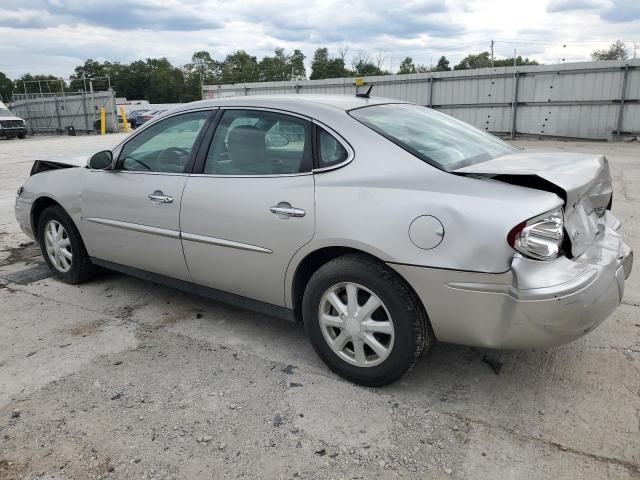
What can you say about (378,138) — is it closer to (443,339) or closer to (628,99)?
(443,339)

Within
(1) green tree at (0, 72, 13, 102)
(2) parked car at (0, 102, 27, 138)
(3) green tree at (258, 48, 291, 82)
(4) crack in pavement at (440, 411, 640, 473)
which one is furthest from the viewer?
(1) green tree at (0, 72, 13, 102)

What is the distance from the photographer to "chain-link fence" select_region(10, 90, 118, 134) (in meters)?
31.2

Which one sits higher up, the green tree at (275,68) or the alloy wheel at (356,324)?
the green tree at (275,68)

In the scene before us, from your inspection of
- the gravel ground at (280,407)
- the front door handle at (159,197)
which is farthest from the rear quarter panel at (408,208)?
the front door handle at (159,197)

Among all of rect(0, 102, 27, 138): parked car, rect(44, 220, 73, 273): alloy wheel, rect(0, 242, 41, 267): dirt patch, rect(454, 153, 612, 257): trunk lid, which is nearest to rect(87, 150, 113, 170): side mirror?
rect(44, 220, 73, 273): alloy wheel

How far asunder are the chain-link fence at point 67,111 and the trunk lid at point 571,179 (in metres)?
31.7

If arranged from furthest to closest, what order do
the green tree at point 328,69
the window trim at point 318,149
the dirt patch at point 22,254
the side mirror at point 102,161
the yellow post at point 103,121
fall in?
the green tree at point 328,69
the yellow post at point 103,121
the dirt patch at point 22,254
the side mirror at point 102,161
the window trim at point 318,149

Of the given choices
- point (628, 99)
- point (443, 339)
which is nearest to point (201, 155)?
point (443, 339)

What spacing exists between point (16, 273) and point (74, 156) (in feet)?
4.30

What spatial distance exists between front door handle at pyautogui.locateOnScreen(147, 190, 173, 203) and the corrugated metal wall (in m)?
13.4

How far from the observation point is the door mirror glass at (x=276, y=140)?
3.20 meters

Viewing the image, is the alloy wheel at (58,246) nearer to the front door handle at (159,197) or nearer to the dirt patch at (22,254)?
the dirt patch at (22,254)

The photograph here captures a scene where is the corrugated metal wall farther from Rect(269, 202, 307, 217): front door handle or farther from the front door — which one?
Rect(269, 202, 307, 217): front door handle

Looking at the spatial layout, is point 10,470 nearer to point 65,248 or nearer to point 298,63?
point 65,248
